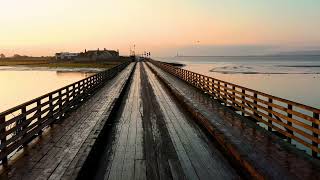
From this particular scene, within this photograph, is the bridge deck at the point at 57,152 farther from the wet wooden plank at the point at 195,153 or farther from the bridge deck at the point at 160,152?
the wet wooden plank at the point at 195,153

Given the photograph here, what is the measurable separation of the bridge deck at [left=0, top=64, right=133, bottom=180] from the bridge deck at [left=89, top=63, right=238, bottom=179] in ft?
1.93

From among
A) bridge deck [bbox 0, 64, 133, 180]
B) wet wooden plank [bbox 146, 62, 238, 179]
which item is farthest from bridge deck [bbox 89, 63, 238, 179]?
bridge deck [bbox 0, 64, 133, 180]

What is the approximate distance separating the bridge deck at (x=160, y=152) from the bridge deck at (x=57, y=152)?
1.93ft

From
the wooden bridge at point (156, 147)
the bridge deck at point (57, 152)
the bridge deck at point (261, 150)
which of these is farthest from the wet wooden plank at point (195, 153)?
the bridge deck at point (57, 152)

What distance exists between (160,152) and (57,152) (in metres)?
2.45

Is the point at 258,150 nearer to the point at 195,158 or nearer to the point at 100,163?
the point at 195,158

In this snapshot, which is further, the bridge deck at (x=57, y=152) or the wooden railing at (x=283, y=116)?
the wooden railing at (x=283, y=116)

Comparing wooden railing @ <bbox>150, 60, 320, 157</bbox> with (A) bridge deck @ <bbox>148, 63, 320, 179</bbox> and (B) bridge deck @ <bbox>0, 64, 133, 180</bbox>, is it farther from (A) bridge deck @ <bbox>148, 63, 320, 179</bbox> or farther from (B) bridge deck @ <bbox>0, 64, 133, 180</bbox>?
(B) bridge deck @ <bbox>0, 64, 133, 180</bbox>

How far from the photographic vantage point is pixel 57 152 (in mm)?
9039

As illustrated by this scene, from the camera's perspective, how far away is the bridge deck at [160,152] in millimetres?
8117

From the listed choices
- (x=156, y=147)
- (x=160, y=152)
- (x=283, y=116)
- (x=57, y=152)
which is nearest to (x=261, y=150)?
(x=283, y=116)

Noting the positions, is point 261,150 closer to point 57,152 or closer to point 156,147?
point 156,147

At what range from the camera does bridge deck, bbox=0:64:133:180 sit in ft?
24.2

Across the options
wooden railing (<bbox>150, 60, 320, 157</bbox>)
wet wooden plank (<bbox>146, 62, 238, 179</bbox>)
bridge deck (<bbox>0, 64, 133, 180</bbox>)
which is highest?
wooden railing (<bbox>150, 60, 320, 157</bbox>)
